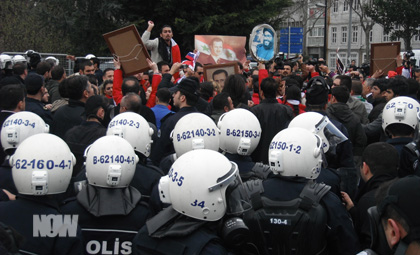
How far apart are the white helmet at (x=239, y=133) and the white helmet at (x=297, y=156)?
0.99 metres

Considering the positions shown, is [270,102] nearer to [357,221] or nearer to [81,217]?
[357,221]

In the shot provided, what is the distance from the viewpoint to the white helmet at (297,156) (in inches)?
162

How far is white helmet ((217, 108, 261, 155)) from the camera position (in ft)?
17.0

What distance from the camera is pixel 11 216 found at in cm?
373

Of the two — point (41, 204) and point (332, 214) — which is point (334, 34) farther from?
point (41, 204)

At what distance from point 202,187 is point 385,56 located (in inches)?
414

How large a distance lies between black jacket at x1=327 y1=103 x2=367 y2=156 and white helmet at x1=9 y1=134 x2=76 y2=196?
4000 millimetres

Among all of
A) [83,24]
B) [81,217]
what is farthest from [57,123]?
[83,24]

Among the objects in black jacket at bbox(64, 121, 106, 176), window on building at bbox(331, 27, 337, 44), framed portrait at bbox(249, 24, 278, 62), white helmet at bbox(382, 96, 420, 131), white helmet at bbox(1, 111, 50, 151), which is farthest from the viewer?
window on building at bbox(331, 27, 337, 44)

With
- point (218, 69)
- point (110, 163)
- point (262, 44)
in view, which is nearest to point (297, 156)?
point (110, 163)

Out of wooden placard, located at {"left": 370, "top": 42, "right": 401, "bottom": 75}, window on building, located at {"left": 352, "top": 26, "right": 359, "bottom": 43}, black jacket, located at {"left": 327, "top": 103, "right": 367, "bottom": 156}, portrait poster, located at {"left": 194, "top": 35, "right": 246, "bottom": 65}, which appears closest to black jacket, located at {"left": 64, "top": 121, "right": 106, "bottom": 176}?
black jacket, located at {"left": 327, "top": 103, "right": 367, "bottom": 156}

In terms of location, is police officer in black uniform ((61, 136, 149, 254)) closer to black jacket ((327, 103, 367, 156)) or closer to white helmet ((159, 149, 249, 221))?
white helmet ((159, 149, 249, 221))

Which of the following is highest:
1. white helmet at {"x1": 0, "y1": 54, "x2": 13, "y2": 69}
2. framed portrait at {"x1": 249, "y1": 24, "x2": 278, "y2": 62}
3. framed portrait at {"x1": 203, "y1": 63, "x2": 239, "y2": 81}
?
framed portrait at {"x1": 249, "y1": 24, "x2": 278, "y2": 62}

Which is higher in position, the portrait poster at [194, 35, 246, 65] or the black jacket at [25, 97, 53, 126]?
the portrait poster at [194, 35, 246, 65]
